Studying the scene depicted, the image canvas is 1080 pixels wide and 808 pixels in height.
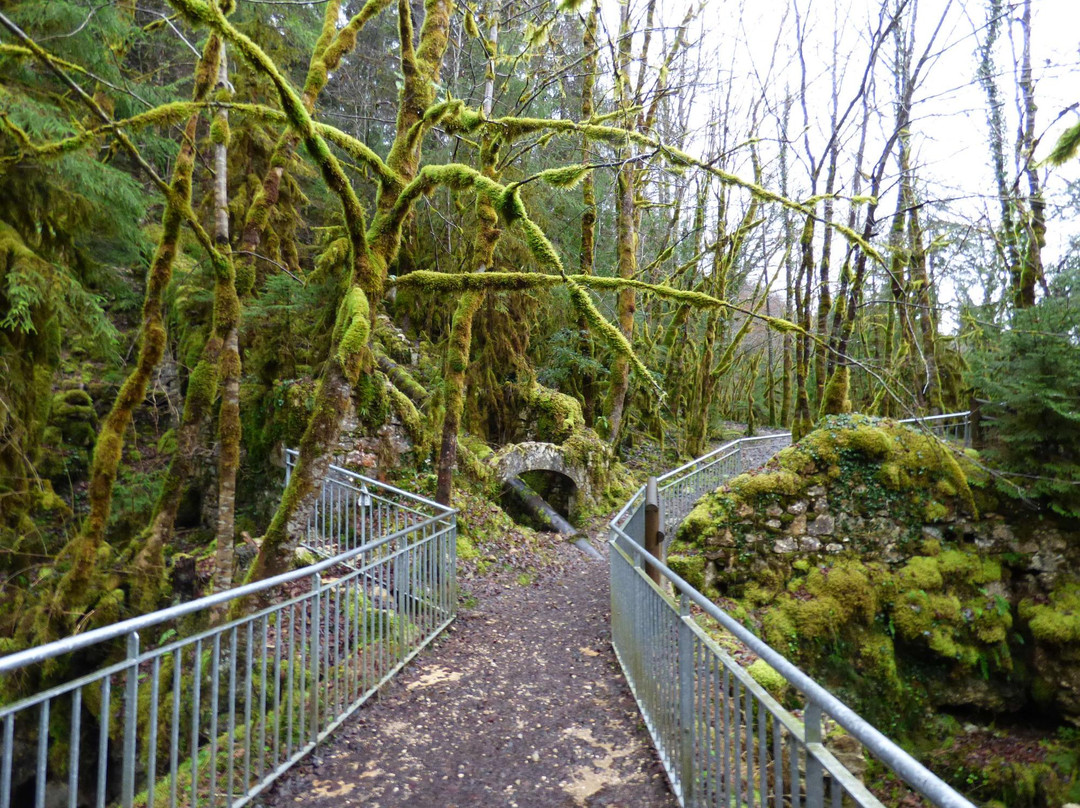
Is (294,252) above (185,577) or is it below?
above

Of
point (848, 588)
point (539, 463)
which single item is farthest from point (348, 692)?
point (539, 463)

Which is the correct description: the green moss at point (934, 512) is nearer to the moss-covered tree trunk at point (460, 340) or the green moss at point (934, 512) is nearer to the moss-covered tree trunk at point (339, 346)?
the moss-covered tree trunk at point (460, 340)

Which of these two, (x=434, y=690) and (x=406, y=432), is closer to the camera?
(x=434, y=690)

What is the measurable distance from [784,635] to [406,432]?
675 cm

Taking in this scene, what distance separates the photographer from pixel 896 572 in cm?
925

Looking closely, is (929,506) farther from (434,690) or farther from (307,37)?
(307,37)

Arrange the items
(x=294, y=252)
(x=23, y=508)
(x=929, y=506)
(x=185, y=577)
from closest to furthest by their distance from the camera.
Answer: (x=23, y=508) → (x=185, y=577) → (x=929, y=506) → (x=294, y=252)

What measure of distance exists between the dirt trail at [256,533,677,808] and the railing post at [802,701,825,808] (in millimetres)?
1920

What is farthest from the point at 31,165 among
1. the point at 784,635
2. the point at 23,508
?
the point at 784,635

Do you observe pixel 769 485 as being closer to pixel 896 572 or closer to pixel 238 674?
pixel 896 572

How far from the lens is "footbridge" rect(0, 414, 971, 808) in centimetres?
214

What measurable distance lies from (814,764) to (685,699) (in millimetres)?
1482

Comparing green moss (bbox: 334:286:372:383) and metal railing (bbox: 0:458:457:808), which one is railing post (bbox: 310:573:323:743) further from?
green moss (bbox: 334:286:372:383)

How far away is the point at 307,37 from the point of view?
9.63 metres
